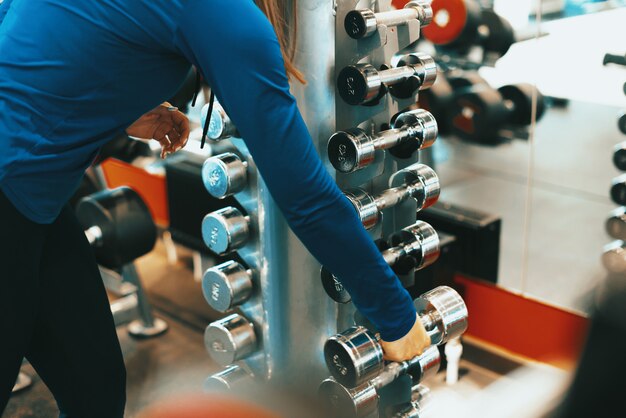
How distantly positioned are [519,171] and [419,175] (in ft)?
9.46

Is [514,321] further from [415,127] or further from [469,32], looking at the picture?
[469,32]

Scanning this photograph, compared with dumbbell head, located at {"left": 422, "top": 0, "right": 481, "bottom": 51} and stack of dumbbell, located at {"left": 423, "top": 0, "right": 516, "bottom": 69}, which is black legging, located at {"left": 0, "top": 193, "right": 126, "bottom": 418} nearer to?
stack of dumbbell, located at {"left": 423, "top": 0, "right": 516, "bottom": 69}

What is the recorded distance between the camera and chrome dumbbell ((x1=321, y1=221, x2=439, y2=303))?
1.78 m

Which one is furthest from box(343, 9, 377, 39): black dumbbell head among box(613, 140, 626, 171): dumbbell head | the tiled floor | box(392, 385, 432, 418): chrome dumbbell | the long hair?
the tiled floor

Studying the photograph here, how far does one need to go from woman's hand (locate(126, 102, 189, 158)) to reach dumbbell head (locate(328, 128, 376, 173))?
1.14ft

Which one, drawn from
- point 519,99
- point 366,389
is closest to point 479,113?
point 519,99

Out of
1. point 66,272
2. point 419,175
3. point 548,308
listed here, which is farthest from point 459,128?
point 66,272

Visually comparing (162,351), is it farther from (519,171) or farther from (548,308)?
(519,171)

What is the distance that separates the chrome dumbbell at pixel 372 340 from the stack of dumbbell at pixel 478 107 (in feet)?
7.39

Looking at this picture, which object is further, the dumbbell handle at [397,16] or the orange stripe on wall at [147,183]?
the orange stripe on wall at [147,183]

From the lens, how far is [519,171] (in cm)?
453

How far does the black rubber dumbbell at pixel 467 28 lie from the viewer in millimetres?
3580

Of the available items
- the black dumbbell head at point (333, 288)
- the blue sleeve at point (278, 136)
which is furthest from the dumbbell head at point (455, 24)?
the blue sleeve at point (278, 136)

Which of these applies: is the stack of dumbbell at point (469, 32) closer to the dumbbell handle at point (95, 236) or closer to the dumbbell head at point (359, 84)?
the dumbbell handle at point (95, 236)
